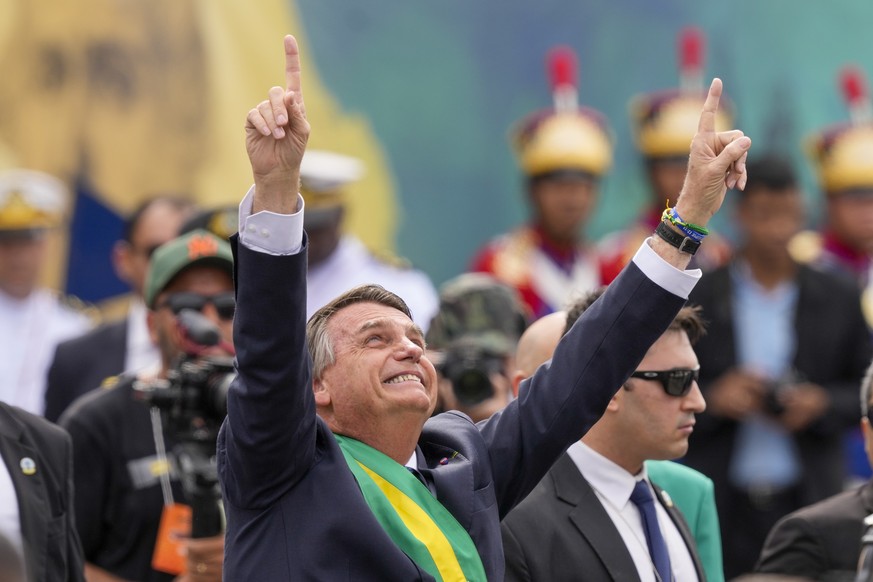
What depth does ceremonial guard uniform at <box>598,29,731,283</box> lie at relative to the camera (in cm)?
851

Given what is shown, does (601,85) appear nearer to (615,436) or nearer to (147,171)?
(147,171)

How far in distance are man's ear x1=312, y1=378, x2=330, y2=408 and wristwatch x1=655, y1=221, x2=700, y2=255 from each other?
0.83 meters

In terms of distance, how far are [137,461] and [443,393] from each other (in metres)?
1.02

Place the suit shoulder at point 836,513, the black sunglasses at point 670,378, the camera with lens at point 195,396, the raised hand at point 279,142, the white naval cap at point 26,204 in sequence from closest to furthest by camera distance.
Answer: the raised hand at point 279,142 < the black sunglasses at point 670,378 < the suit shoulder at point 836,513 < the camera with lens at point 195,396 < the white naval cap at point 26,204

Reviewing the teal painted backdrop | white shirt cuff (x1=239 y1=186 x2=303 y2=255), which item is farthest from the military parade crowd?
the teal painted backdrop

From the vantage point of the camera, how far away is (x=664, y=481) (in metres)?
4.70

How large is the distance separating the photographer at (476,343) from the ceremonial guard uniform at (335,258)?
3.00 feet

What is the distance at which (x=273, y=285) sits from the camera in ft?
10.3

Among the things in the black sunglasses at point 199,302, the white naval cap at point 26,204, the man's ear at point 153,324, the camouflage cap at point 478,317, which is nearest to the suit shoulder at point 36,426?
the black sunglasses at point 199,302

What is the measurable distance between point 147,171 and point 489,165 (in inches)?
79.5

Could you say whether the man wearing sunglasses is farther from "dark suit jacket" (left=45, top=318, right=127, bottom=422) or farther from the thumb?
"dark suit jacket" (left=45, top=318, right=127, bottom=422)

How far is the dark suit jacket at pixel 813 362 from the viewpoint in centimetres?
670

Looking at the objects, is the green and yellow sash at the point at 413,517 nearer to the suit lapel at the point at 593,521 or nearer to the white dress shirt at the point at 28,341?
the suit lapel at the point at 593,521

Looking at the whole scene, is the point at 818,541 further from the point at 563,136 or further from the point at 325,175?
the point at 563,136
